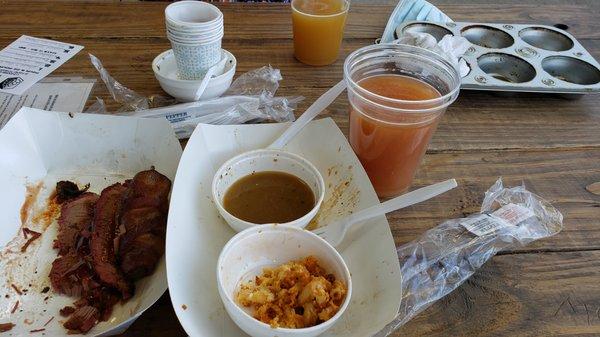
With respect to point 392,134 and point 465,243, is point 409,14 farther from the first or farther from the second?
point 465,243

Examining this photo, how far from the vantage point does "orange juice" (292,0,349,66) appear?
4.28 ft

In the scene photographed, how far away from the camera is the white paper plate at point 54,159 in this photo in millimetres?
827

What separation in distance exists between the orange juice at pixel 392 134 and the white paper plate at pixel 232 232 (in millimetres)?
49

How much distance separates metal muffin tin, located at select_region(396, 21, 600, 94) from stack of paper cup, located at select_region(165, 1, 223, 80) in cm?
59

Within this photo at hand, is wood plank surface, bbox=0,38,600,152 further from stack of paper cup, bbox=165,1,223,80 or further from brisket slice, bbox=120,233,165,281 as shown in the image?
brisket slice, bbox=120,233,165,281

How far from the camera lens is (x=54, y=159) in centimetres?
101

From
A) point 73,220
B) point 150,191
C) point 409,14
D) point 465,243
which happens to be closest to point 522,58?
point 409,14

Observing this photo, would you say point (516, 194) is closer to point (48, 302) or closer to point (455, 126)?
point (455, 126)

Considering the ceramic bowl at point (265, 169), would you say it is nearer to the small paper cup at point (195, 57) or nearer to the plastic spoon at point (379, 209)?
the plastic spoon at point (379, 209)

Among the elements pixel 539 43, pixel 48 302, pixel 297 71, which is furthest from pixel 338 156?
pixel 539 43

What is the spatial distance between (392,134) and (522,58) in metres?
0.68

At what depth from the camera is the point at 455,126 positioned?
1.18 metres

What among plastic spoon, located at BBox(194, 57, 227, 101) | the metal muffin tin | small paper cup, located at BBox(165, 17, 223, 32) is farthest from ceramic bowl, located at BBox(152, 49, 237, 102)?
the metal muffin tin

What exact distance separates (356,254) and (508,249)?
0.31 meters
